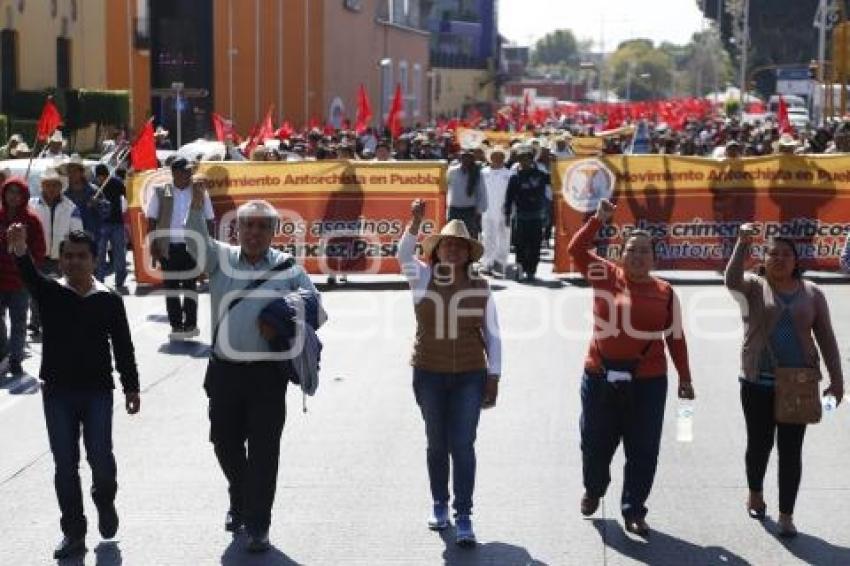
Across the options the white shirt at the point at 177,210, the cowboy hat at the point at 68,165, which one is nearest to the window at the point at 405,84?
the cowboy hat at the point at 68,165

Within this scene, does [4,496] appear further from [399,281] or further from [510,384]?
[399,281]

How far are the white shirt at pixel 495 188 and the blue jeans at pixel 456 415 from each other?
12.6 meters

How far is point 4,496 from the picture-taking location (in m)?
9.16

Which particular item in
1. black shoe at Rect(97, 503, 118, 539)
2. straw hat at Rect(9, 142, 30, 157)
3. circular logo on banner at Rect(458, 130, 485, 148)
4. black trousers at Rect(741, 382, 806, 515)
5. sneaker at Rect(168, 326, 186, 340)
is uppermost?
straw hat at Rect(9, 142, 30, 157)

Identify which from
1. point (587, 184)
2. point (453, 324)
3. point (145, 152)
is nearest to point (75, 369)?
point (453, 324)

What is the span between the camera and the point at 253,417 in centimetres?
803

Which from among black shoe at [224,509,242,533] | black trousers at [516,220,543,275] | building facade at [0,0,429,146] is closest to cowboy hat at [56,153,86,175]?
black trousers at [516,220,543,275]

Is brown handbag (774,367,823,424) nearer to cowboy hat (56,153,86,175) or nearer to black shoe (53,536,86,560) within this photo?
black shoe (53,536,86,560)

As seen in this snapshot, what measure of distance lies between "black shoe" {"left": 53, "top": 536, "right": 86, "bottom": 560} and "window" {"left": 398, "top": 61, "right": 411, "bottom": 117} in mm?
72592

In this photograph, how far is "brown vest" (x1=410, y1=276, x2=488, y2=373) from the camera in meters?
8.23

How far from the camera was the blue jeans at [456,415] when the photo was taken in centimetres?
826

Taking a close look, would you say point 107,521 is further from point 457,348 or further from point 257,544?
point 457,348

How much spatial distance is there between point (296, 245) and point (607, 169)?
12.4 ft

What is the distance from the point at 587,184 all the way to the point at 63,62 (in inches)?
1004
